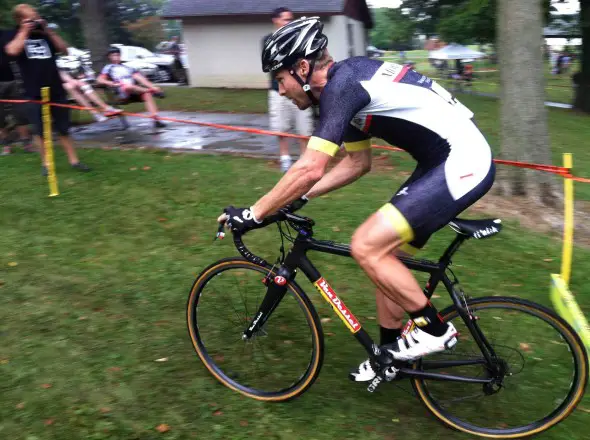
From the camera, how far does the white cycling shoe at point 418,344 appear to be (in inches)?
114

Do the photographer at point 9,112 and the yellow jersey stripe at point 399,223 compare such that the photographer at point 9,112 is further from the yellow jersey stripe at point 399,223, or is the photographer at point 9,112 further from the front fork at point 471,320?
the front fork at point 471,320

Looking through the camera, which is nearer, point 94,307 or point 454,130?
point 454,130

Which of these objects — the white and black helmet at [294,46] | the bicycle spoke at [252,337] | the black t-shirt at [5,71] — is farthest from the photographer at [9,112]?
the white and black helmet at [294,46]

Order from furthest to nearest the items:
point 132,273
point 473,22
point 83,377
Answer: point 473,22
point 132,273
point 83,377

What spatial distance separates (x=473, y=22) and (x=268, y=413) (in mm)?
18429

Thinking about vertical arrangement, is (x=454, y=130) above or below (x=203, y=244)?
above

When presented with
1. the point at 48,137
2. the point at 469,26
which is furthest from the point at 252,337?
the point at 469,26

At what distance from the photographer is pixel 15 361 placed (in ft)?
12.2

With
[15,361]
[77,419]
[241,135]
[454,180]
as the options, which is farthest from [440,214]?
[241,135]

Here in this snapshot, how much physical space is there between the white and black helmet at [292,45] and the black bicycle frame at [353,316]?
0.92 m

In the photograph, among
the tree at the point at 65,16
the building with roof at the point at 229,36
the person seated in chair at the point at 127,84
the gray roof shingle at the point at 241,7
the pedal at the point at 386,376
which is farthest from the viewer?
the tree at the point at 65,16

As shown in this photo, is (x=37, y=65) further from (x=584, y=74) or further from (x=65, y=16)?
(x=65, y=16)

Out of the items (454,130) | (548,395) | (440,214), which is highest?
(454,130)

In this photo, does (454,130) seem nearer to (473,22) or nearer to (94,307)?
(94,307)
